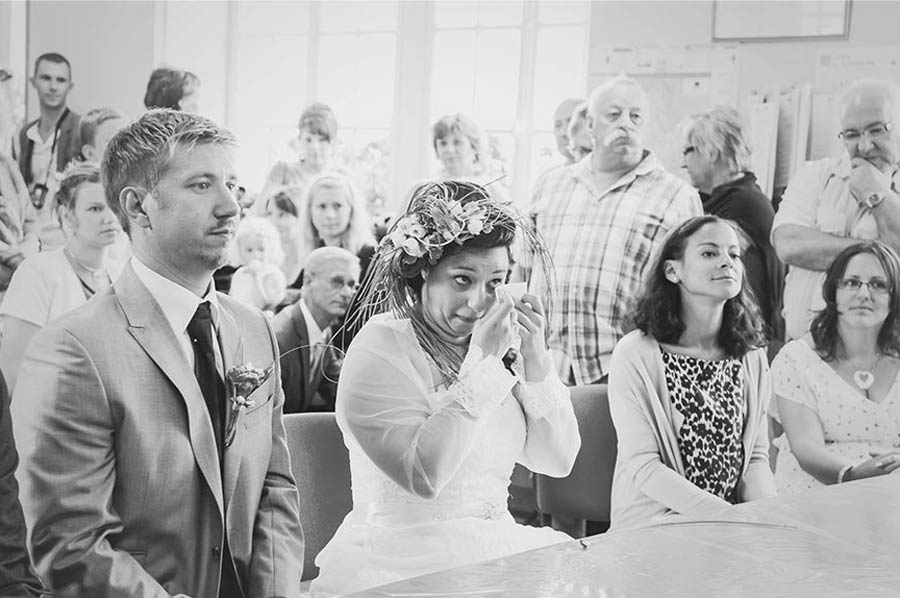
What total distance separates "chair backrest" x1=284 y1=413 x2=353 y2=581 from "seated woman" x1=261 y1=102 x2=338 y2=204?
3.60m

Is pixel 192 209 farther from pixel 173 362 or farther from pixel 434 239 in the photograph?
pixel 434 239

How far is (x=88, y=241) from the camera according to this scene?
405 centimetres

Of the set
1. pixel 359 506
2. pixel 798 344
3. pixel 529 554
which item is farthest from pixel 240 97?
pixel 529 554

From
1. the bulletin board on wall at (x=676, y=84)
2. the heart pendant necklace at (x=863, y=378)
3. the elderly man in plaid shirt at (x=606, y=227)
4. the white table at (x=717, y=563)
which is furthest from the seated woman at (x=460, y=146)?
the white table at (x=717, y=563)

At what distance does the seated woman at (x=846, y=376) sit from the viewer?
3324mm

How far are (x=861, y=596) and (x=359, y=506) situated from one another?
1.07 meters

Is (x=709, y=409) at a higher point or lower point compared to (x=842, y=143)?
lower

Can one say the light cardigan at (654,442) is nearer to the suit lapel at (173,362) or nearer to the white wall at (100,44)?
the suit lapel at (173,362)

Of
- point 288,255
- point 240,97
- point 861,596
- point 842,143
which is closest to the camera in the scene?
point 861,596

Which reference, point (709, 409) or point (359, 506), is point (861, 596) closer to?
point (359, 506)

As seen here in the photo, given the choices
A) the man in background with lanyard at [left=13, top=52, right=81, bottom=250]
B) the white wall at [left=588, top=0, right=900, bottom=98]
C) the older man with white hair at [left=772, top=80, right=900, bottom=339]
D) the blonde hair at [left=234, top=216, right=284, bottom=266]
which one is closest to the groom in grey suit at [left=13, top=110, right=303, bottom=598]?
the older man with white hair at [left=772, top=80, right=900, bottom=339]

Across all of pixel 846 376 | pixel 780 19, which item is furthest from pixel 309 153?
pixel 846 376

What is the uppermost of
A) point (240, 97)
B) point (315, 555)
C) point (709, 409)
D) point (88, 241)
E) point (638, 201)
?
point (240, 97)

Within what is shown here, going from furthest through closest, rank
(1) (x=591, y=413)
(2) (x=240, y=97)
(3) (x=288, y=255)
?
1. (2) (x=240, y=97)
2. (3) (x=288, y=255)
3. (1) (x=591, y=413)
